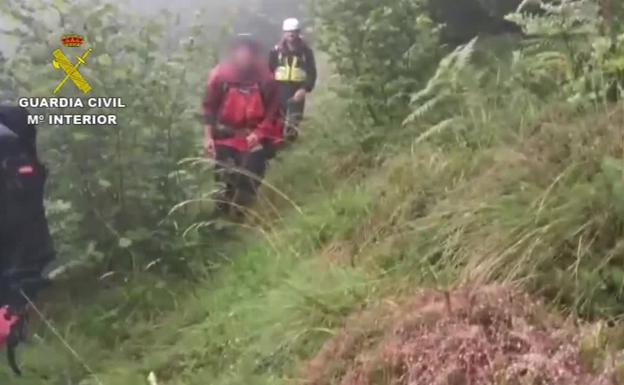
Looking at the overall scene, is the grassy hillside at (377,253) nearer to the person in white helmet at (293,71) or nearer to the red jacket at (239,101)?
the red jacket at (239,101)

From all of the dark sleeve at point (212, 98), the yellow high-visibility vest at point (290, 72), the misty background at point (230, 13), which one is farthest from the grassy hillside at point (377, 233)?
the misty background at point (230, 13)

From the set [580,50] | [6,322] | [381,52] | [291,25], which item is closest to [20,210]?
[6,322]

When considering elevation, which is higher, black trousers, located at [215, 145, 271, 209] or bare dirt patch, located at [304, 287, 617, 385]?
bare dirt patch, located at [304, 287, 617, 385]

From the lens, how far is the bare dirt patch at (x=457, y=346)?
10.9 ft

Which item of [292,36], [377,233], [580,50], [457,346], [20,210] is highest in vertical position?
[580,50]

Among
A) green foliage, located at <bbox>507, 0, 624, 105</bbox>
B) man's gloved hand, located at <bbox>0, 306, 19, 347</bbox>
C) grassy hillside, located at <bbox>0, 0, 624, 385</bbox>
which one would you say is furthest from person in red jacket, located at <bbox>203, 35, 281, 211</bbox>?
green foliage, located at <bbox>507, 0, 624, 105</bbox>

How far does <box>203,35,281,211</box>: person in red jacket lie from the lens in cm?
700

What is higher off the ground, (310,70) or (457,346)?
(310,70)

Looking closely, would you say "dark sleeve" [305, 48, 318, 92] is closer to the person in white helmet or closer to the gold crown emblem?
the person in white helmet

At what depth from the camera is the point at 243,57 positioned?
729cm

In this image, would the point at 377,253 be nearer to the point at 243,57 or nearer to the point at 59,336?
the point at 59,336

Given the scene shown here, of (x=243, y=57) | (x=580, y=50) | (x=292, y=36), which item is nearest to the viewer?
(x=580, y=50)

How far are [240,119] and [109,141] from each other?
1055 mm

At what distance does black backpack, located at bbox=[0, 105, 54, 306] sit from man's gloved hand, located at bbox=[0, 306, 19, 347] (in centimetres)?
5
